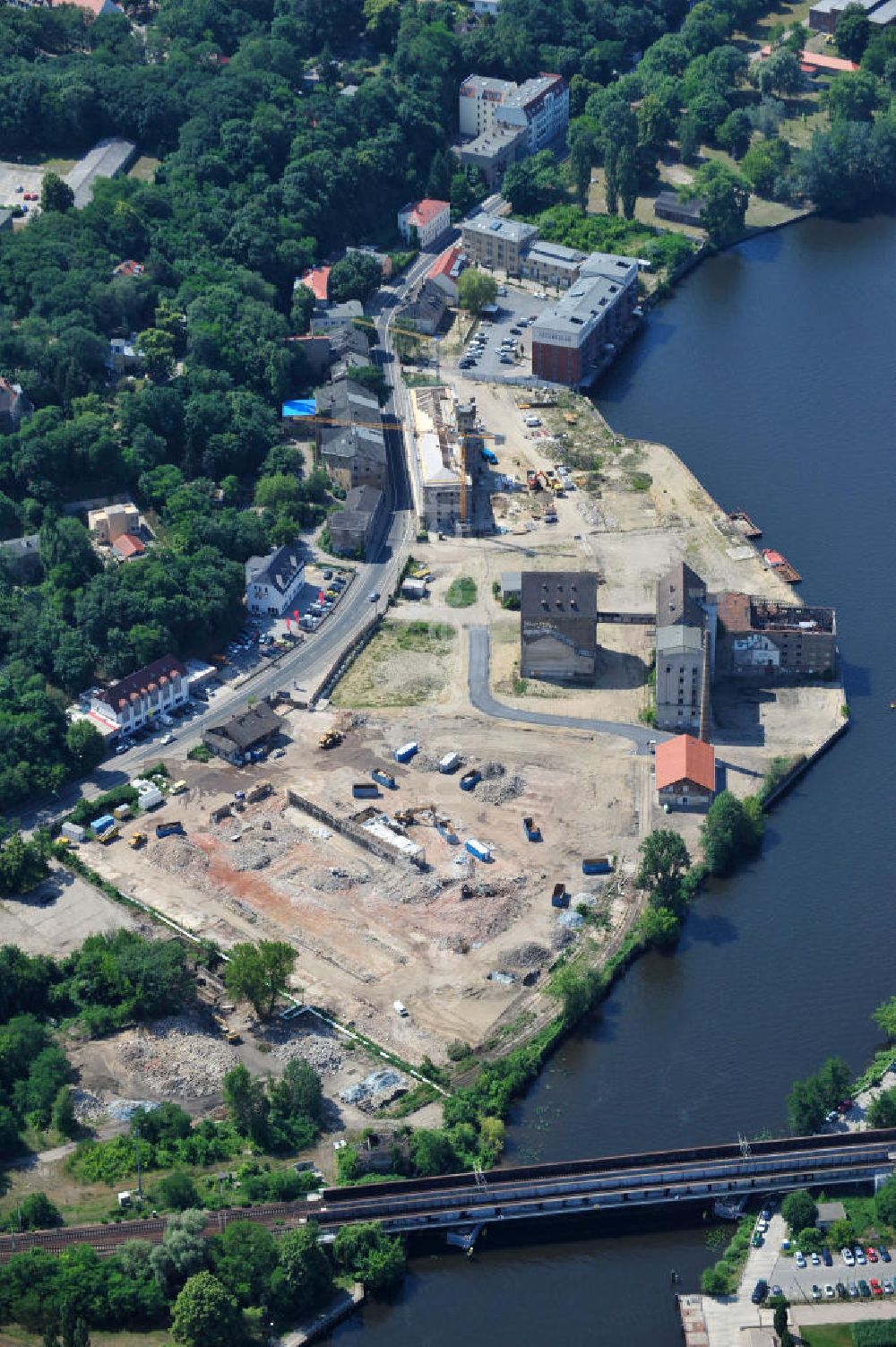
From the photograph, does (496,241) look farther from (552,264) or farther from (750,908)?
(750,908)

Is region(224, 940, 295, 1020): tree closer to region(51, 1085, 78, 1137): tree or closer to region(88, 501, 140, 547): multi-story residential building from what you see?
region(51, 1085, 78, 1137): tree

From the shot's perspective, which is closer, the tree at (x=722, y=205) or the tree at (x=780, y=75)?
the tree at (x=722, y=205)

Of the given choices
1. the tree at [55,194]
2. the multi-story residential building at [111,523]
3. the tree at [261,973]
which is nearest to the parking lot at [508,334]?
the tree at [55,194]

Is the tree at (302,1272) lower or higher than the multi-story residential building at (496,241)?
lower

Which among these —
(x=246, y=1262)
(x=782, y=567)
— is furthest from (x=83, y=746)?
(x=782, y=567)

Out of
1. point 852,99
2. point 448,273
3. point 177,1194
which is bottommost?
point 177,1194

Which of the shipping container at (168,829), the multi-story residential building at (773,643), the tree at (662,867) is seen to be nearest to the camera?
the tree at (662,867)

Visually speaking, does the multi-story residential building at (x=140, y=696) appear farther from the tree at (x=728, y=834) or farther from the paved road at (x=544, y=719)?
the tree at (x=728, y=834)
